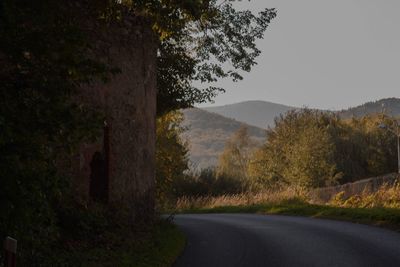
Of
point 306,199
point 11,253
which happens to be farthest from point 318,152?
point 11,253

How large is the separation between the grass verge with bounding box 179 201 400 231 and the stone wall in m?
3.36

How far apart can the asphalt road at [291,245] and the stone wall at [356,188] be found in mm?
10788

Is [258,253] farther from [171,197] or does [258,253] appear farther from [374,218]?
[171,197]

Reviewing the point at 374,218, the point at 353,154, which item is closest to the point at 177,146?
the point at 353,154

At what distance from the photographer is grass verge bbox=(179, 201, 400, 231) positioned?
16.2 m

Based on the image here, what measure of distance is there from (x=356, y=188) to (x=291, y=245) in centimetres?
1680

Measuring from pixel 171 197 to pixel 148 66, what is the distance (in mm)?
25796

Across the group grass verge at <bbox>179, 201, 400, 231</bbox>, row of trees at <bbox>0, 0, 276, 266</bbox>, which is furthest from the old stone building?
grass verge at <bbox>179, 201, 400, 231</bbox>

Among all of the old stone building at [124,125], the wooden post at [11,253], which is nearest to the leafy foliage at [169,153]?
the old stone building at [124,125]

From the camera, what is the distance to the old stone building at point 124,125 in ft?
37.5

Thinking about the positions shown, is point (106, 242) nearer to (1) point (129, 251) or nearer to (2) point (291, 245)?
(1) point (129, 251)

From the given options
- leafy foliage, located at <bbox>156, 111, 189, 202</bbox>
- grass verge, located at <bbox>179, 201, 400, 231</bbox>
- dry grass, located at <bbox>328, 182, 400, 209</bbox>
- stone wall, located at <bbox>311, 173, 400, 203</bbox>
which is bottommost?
grass verge, located at <bbox>179, 201, 400, 231</bbox>

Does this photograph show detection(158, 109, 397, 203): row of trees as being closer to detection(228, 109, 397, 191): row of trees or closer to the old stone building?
detection(228, 109, 397, 191): row of trees

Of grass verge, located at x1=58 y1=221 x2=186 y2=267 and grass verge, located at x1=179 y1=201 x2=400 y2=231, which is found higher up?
grass verge, located at x1=179 y1=201 x2=400 y2=231
